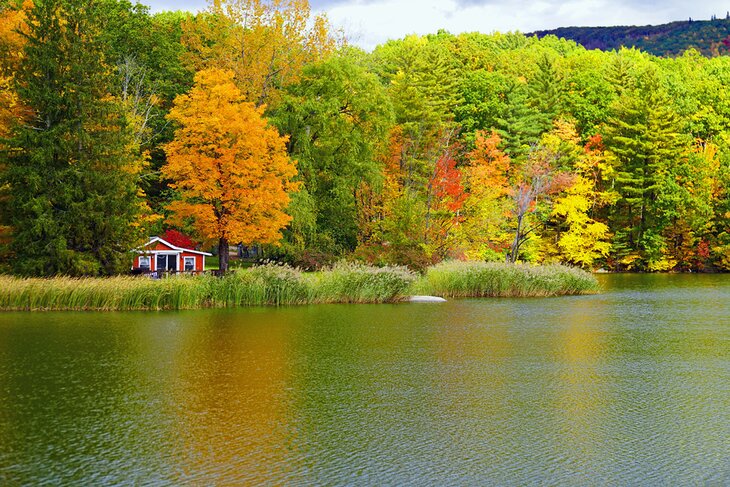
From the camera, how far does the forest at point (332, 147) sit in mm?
31828

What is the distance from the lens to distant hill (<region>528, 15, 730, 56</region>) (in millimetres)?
115188

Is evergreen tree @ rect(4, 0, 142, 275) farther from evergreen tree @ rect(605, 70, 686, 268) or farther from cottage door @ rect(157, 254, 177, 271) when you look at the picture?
evergreen tree @ rect(605, 70, 686, 268)

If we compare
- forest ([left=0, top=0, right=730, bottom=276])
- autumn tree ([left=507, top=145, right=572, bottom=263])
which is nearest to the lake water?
forest ([left=0, top=0, right=730, bottom=276])

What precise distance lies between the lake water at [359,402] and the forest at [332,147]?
901 centimetres

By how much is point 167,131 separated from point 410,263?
19.9 metres

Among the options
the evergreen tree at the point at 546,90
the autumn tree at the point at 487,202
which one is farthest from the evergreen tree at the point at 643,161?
the autumn tree at the point at 487,202

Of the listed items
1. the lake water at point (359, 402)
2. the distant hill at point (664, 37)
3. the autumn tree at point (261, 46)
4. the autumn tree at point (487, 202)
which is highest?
the distant hill at point (664, 37)

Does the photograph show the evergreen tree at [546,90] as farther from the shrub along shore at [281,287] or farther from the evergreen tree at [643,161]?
the shrub along shore at [281,287]

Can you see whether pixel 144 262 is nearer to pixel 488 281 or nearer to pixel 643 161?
pixel 488 281

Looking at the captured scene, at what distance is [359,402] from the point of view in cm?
1339

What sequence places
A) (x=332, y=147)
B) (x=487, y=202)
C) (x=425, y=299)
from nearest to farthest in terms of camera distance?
1. (x=425, y=299)
2. (x=332, y=147)
3. (x=487, y=202)

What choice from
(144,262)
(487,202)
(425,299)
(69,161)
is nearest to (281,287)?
(425,299)

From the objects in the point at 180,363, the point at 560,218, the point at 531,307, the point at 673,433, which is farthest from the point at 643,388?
the point at 560,218

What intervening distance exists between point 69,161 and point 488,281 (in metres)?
17.2
